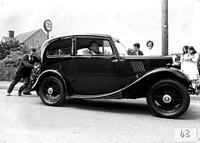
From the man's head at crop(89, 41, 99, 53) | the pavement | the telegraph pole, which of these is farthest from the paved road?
the telegraph pole

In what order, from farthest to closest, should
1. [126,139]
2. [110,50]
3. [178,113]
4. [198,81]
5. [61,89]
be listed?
[198,81] < [61,89] < [110,50] < [178,113] < [126,139]

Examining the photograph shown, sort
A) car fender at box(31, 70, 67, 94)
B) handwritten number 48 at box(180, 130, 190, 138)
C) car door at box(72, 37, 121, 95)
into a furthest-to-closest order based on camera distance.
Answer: car fender at box(31, 70, 67, 94) < car door at box(72, 37, 121, 95) < handwritten number 48 at box(180, 130, 190, 138)

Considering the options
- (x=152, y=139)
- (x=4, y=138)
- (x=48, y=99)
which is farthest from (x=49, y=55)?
(x=152, y=139)

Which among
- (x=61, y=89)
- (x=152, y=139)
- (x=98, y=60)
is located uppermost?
(x=98, y=60)

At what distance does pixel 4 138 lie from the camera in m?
5.12

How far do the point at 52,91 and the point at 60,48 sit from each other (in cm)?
113

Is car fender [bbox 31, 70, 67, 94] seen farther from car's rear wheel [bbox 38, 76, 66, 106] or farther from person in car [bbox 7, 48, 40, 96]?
person in car [bbox 7, 48, 40, 96]

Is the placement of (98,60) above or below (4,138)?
above

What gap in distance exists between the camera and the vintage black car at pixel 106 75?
671cm

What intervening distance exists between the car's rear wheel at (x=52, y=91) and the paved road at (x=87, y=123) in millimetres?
247

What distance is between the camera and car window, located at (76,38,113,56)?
7.40 metres

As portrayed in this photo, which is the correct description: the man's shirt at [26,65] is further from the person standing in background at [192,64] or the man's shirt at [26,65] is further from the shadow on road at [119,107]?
the person standing in background at [192,64]

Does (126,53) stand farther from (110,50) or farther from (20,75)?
(20,75)

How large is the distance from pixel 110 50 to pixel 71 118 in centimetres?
185
